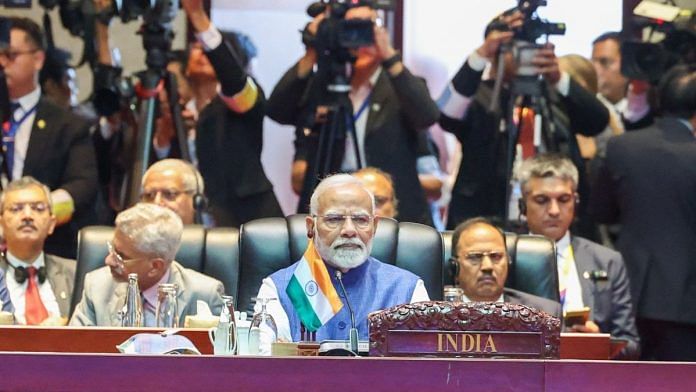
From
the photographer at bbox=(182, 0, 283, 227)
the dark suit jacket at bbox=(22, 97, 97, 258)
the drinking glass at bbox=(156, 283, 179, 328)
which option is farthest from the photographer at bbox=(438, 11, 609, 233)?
the drinking glass at bbox=(156, 283, 179, 328)

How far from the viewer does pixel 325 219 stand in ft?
13.4

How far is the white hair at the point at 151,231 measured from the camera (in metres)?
4.53

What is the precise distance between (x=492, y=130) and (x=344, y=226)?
1932 mm

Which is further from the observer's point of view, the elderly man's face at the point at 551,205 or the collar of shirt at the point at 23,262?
the elderly man's face at the point at 551,205

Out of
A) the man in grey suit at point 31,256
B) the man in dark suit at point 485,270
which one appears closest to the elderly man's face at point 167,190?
the man in grey suit at point 31,256

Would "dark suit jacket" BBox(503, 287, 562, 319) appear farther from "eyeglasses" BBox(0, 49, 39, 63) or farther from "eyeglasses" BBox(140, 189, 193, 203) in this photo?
"eyeglasses" BBox(0, 49, 39, 63)

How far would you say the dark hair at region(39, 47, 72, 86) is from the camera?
6.11m

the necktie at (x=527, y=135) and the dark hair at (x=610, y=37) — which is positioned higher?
the dark hair at (x=610, y=37)

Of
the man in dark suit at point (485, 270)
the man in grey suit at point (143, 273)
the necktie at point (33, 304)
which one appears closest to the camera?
the man in grey suit at point (143, 273)

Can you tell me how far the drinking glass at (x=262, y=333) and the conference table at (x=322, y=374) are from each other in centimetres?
53

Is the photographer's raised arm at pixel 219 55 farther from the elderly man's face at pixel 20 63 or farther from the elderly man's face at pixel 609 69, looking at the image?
the elderly man's face at pixel 609 69

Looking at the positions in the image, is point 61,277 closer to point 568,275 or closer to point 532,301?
point 532,301

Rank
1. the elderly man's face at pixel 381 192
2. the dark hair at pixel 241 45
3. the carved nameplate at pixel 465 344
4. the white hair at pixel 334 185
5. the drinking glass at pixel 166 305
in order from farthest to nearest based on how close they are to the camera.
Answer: the dark hair at pixel 241 45, the elderly man's face at pixel 381 192, the white hair at pixel 334 185, the drinking glass at pixel 166 305, the carved nameplate at pixel 465 344

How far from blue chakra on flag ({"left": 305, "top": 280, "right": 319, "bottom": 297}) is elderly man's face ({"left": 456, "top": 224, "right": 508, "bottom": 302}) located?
86 centimetres
